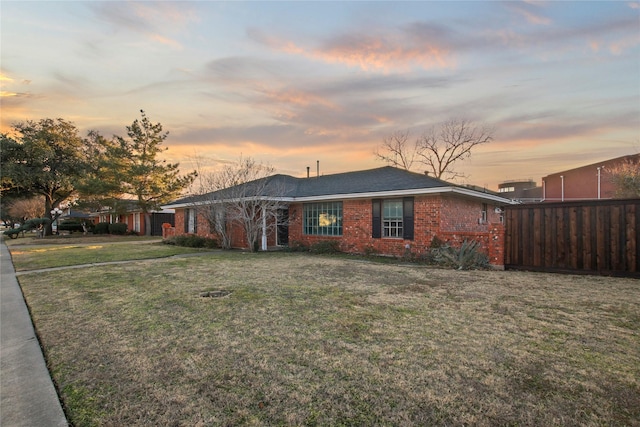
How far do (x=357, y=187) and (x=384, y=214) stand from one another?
1.97 m

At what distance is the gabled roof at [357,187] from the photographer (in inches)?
474

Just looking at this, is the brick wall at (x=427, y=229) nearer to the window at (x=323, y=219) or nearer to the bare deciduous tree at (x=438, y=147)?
the window at (x=323, y=219)

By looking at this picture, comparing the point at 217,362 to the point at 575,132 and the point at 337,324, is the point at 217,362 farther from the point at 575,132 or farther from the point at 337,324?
the point at 575,132

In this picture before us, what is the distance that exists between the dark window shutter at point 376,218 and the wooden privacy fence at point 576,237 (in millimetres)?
4858

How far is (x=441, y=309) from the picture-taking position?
17.0 feet

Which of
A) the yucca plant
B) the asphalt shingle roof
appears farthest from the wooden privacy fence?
the asphalt shingle roof

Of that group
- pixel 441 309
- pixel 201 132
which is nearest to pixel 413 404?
pixel 441 309

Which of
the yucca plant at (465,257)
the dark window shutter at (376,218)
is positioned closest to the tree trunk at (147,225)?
the dark window shutter at (376,218)

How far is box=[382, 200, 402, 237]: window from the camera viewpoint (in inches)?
505

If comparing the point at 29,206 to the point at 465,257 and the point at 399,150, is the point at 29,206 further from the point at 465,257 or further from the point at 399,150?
the point at 465,257

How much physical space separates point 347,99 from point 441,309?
1127cm

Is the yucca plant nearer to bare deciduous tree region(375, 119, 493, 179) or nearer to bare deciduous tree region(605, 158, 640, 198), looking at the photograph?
bare deciduous tree region(605, 158, 640, 198)

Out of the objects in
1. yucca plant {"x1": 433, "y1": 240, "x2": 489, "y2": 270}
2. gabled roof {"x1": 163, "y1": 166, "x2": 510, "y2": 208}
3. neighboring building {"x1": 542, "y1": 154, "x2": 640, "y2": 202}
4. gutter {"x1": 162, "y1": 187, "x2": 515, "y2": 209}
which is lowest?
yucca plant {"x1": 433, "y1": 240, "x2": 489, "y2": 270}

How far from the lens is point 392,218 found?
13055 mm
